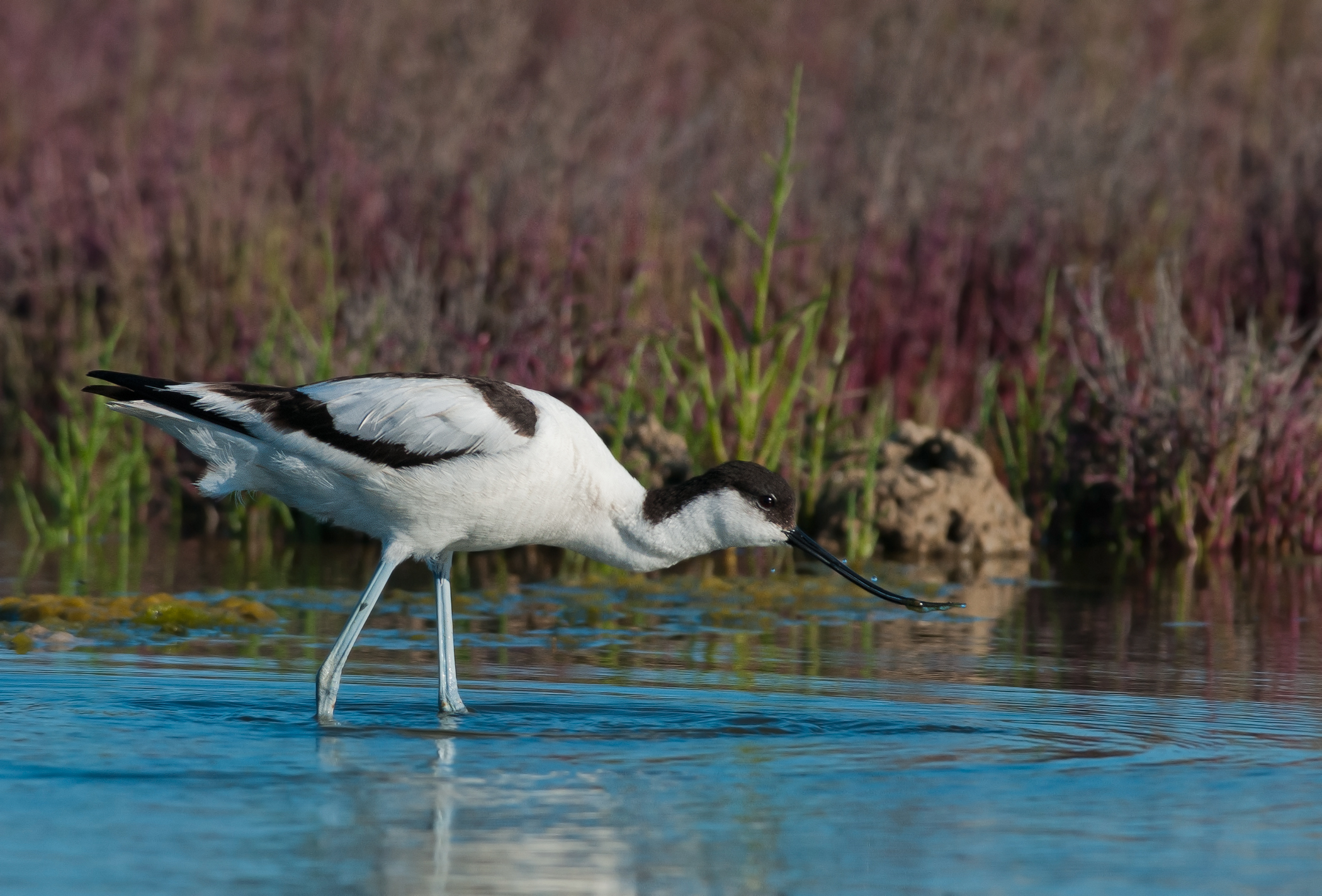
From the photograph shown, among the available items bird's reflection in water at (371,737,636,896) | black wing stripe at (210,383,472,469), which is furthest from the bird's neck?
bird's reflection in water at (371,737,636,896)

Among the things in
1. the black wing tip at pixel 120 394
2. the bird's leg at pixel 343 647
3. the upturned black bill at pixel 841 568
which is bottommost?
the bird's leg at pixel 343 647

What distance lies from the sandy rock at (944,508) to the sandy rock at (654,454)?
649 mm

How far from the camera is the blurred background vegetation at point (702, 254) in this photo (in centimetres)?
777

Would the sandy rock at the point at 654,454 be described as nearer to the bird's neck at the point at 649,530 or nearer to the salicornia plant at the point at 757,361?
the salicornia plant at the point at 757,361

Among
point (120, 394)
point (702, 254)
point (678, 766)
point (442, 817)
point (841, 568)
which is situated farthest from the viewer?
point (702, 254)

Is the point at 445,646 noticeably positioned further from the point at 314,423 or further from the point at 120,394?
the point at 120,394

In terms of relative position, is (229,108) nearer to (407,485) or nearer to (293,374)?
(293,374)

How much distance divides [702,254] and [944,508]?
2.64 metres

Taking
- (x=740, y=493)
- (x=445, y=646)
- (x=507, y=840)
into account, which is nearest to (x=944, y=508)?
(x=740, y=493)

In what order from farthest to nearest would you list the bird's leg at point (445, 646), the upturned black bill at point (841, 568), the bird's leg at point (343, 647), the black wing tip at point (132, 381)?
the upturned black bill at point (841, 568), the black wing tip at point (132, 381), the bird's leg at point (445, 646), the bird's leg at point (343, 647)

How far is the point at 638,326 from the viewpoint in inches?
313

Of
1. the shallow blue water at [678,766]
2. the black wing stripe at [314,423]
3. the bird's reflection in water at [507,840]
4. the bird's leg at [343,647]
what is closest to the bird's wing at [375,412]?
the black wing stripe at [314,423]

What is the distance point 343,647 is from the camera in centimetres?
473

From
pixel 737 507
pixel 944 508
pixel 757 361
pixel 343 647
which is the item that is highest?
pixel 757 361
